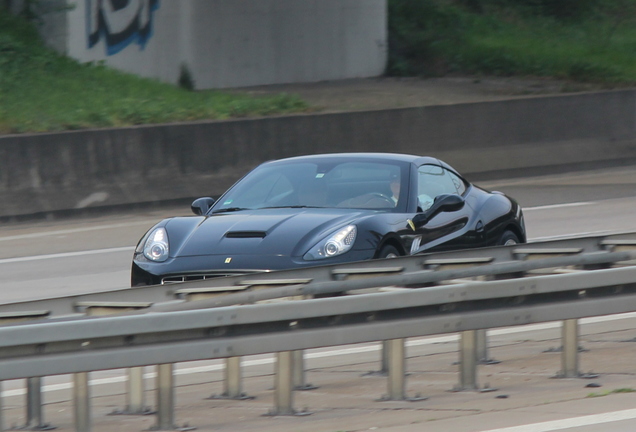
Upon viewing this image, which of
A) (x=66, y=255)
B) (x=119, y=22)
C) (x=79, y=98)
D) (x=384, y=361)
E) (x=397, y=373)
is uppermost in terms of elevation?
(x=119, y=22)

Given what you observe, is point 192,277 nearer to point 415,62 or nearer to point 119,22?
point 119,22

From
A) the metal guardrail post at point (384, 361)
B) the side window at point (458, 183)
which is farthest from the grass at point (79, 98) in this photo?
the metal guardrail post at point (384, 361)

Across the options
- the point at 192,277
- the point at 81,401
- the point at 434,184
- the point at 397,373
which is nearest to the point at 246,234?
the point at 192,277

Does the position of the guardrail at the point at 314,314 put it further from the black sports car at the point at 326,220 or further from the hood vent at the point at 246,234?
the hood vent at the point at 246,234

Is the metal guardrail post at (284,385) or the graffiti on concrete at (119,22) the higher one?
the graffiti on concrete at (119,22)

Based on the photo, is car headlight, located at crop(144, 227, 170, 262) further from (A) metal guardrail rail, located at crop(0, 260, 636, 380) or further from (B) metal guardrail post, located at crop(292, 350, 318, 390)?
(A) metal guardrail rail, located at crop(0, 260, 636, 380)

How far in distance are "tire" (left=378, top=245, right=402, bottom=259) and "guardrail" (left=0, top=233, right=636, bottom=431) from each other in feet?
4.83

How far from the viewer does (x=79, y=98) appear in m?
20.2

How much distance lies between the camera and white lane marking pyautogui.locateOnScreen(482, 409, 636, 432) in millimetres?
5543

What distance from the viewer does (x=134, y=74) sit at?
23.7m

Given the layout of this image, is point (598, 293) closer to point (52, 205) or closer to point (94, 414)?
point (94, 414)

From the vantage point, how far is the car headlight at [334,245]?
8406 millimetres

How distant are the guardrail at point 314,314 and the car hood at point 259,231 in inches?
52.6

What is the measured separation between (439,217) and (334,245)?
1.46 m
